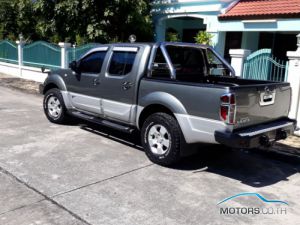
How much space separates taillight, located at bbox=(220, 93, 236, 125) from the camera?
4449 millimetres

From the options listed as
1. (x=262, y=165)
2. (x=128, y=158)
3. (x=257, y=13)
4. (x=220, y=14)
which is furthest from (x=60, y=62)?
(x=262, y=165)

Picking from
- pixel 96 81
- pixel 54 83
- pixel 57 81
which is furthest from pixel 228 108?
pixel 54 83

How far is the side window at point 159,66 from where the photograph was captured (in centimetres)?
573

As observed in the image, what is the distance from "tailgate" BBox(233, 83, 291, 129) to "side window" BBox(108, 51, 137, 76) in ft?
6.68

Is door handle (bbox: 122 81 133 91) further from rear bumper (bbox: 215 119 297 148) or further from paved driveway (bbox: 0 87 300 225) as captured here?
rear bumper (bbox: 215 119 297 148)

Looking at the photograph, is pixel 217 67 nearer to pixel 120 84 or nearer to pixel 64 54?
pixel 120 84

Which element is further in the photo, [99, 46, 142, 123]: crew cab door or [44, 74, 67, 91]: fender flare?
[44, 74, 67, 91]: fender flare

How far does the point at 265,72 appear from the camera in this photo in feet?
27.7

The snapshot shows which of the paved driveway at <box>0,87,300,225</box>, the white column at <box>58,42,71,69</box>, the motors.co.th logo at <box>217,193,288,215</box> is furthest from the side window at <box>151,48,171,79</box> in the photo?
the white column at <box>58,42,71,69</box>

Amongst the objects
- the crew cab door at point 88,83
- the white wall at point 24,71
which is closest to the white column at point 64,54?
the white wall at point 24,71

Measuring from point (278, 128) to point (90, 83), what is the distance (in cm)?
331

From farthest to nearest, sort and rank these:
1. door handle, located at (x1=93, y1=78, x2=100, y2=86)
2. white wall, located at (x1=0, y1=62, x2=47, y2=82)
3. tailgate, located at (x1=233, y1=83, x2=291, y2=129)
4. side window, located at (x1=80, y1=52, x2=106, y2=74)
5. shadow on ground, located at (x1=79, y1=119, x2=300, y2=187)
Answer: white wall, located at (x1=0, y1=62, x2=47, y2=82), side window, located at (x1=80, y1=52, x2=106, y2=74), door handle, located at (x1=93, y1=78, x2=100, y2=86), shadow on ground, located at (x1=79, y1=119, x2=300, y2=187), tailgate, located at (x1=233, y1=83, x2=291, y2=129)

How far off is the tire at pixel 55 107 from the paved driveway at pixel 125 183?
51cm

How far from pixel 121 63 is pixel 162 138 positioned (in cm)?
154
